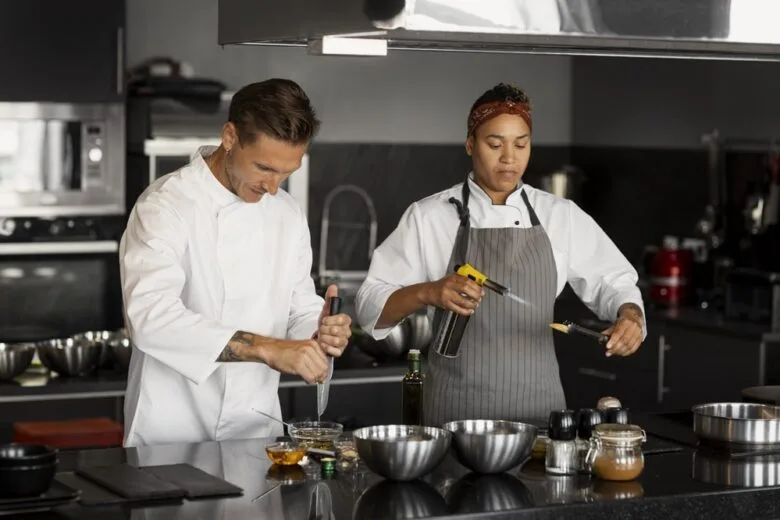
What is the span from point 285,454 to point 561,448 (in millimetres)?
634

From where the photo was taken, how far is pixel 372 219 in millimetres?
7363

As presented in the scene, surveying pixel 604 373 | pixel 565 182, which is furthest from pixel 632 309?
pixel 565 182

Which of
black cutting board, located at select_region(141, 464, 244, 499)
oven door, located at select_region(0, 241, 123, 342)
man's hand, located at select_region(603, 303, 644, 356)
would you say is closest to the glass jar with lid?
man's hand, located at select_region(603, 303, 644, 356)

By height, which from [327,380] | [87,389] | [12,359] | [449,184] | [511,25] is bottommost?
[87,389]

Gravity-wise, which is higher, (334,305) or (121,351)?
(334,305)

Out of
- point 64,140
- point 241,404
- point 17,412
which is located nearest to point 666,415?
point 241,404

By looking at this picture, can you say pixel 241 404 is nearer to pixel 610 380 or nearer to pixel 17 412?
pixel 17 412

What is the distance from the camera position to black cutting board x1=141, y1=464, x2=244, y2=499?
8.95 ft

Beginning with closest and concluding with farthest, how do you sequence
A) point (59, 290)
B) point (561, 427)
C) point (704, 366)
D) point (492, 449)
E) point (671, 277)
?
point (492, 449)
point (561, 427)
point (704, 366)
point (59, 290)
point (671, 277)

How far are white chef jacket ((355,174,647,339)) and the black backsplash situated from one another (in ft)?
10.4

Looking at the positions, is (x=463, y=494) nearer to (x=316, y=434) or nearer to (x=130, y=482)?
(x=316, y=434)

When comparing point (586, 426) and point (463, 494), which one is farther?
point (586, 426)

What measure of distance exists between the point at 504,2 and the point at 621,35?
0.98ft

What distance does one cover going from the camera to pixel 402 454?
2787mm
